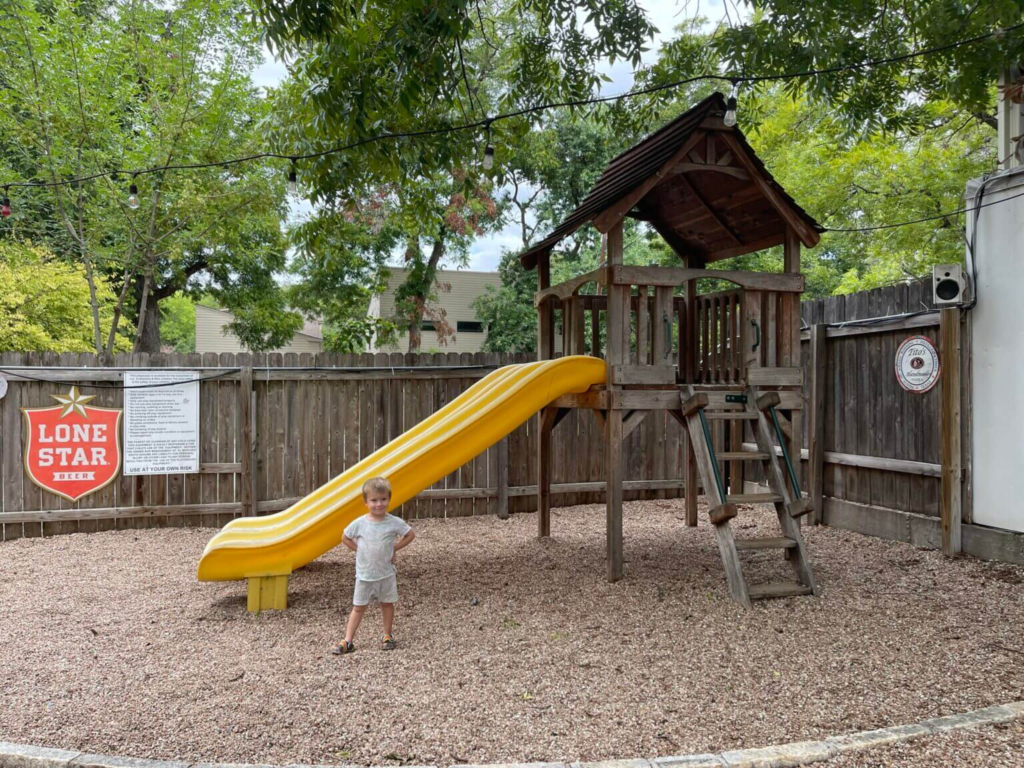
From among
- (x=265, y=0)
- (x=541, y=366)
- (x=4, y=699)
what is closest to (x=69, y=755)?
(x=4, y=699)

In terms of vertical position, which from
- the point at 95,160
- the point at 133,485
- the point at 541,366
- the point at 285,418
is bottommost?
the point at 133,485

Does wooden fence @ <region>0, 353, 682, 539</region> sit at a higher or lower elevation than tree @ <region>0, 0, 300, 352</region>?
lower

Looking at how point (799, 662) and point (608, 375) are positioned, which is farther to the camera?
point (608, 375)

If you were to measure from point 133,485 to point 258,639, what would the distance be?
4.12m

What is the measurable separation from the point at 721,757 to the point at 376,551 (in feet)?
7.53

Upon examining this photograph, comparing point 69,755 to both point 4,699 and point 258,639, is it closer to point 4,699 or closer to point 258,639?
point 4,699

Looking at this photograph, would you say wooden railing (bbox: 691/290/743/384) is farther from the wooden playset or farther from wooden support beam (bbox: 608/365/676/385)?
wooden support beam (bbox: 608/365/676/385)

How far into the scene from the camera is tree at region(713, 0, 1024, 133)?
6.05 meters

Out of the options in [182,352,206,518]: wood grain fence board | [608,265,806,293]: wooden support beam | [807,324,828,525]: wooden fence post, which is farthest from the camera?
[182,352,206,518]: wood grain fence board

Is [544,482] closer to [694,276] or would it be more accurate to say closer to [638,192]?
[694,276]

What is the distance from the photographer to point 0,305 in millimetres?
11516

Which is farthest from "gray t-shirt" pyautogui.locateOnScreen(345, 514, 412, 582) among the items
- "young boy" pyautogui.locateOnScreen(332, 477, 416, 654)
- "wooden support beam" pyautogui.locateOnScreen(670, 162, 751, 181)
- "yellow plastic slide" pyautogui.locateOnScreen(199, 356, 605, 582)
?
"wooden support beam" pyautogui.locateOnScreen(670, 162, 751, 181)

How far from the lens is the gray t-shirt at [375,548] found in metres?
4.20

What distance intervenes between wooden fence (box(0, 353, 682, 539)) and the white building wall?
430cm
